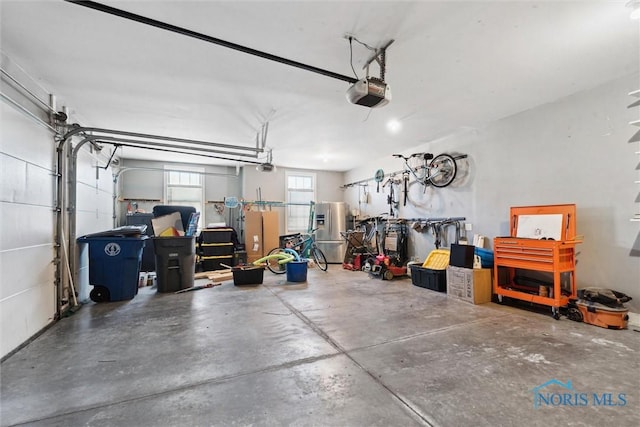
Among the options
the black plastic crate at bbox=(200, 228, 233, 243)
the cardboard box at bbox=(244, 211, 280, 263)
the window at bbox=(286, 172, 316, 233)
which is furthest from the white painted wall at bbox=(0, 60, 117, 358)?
the window at bbox=(286, 172, 316, 233)

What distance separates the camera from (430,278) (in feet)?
14.5

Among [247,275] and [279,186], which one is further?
[279,186]

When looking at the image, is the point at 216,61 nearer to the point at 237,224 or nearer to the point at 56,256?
the point at 56,256

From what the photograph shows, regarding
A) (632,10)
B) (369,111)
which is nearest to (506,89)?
(632,10)

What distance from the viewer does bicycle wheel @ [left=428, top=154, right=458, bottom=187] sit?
504 cm

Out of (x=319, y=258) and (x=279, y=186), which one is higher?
(x=279, y=186)

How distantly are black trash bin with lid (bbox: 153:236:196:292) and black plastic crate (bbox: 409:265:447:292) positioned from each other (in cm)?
389

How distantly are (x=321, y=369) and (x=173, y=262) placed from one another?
11.0ft

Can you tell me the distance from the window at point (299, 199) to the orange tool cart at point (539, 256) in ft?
17.6

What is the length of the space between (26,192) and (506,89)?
211 inches

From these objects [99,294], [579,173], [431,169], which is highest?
[431,169]

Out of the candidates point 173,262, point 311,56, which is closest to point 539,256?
point 311,56

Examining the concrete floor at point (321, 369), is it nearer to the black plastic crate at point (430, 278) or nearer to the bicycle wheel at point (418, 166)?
the black plastic crate at point (430, 278)

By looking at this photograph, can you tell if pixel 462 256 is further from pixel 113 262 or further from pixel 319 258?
pixel 113 262
